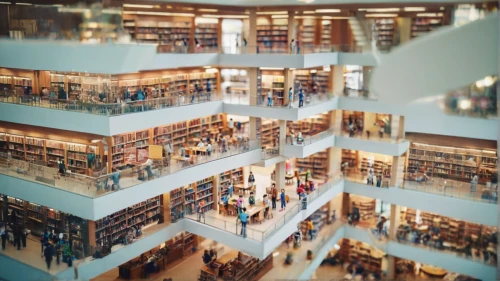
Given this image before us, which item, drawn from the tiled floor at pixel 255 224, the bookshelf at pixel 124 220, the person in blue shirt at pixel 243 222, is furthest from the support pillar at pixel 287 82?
the bookshelf at pixel 124 220

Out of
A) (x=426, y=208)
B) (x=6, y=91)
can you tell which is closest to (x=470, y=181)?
(x=426, y=208)

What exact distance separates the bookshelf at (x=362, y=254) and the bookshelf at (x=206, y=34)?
6.74 meters

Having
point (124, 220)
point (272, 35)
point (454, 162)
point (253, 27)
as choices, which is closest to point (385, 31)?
point (253, 27)

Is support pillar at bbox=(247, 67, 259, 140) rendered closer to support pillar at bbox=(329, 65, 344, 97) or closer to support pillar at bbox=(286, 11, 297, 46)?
support pillar at bbox=(286, 11, 297, 46)

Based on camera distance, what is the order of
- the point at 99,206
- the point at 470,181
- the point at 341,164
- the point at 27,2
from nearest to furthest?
the point at 99,206, the point at 27,2, the point at 470,181, the point at 341,164

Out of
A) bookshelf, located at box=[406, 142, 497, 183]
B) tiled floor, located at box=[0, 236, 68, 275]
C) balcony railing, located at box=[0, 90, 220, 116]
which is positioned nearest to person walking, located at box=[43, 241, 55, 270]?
tiled floor, located at box=[0, 236, 68, 275]

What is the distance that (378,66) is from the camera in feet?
34.0

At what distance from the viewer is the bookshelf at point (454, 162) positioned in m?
10.8

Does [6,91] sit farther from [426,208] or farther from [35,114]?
[426,208]

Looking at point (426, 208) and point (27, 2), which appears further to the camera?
point (426, 208)

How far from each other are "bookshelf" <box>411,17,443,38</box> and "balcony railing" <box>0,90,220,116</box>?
204 inches

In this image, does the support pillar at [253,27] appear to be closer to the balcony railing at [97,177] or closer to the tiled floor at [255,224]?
the balcony railing at [97,177]

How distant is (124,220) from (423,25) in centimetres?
744

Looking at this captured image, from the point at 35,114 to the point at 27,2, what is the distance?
2159 mm
